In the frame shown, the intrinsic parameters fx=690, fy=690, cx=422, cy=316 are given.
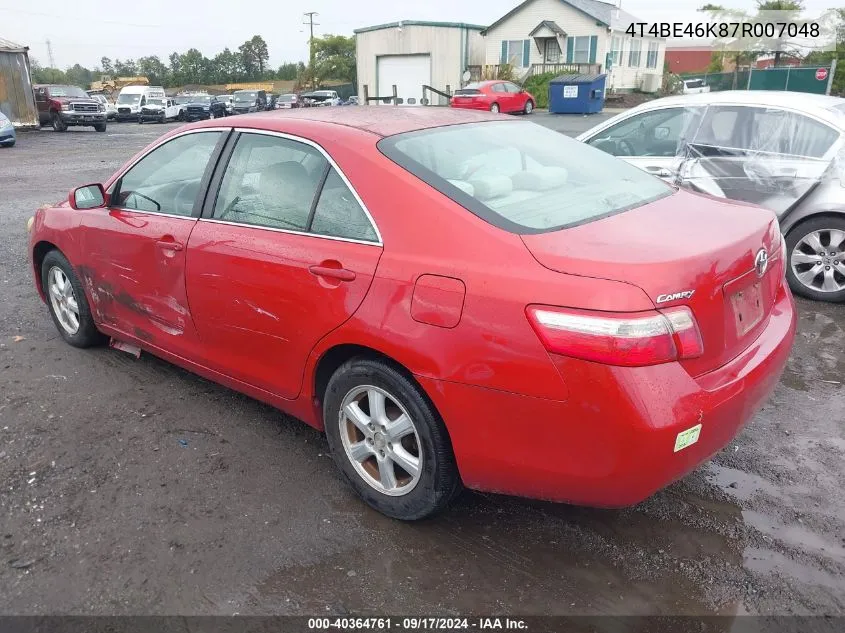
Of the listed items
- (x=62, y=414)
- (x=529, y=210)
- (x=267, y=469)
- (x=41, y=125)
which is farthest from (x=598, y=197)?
(x=41, y=125)

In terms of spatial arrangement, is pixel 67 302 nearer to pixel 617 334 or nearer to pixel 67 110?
pixel 617 334

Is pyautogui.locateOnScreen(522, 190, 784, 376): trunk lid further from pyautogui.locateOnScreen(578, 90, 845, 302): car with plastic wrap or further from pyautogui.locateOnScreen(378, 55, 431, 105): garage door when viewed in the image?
pyautogui.locateOnScreen(378, 55, 431, 105): garage door

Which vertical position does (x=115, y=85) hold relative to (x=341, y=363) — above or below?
above

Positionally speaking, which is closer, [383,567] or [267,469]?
[383,567]

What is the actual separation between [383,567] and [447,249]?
1.25 m

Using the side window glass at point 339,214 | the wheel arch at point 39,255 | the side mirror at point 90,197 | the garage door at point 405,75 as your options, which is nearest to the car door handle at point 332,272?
the side window glass at point 339,214

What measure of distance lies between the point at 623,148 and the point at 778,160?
1.41 meters

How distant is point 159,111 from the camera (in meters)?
35.1

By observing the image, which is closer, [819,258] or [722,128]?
[819,258]

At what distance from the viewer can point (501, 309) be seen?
234 cm

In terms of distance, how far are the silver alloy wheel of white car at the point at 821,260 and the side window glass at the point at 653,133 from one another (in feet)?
4.51

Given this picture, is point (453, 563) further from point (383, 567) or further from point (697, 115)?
point (697, 115)

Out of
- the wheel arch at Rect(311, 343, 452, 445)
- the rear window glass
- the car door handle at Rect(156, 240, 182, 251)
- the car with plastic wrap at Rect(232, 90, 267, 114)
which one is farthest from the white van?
the wheel arch at Rect(311, 343, 452, 445)

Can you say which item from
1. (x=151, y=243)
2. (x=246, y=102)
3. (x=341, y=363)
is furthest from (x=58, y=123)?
(x=341, y=363)
